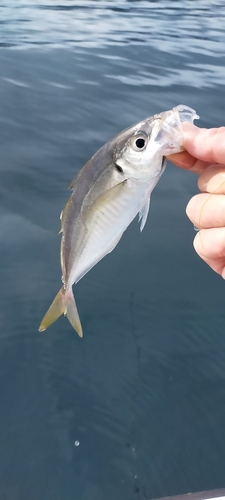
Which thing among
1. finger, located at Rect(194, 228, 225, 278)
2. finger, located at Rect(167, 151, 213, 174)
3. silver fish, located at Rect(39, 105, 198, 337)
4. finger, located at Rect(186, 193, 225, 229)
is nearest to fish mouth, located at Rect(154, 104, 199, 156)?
silver fish, located at Rect(39, 105, 198, 337)

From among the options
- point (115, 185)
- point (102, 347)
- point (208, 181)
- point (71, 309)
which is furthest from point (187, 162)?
point (102, 347)

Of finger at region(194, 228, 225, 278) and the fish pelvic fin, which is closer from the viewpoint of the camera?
finger at region(194, 228, 225, 278)

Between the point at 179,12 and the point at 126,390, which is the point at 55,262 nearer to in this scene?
the point at 126,390

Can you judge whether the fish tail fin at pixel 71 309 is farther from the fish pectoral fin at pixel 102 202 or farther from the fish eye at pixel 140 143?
the fish eye at pixel 140 143

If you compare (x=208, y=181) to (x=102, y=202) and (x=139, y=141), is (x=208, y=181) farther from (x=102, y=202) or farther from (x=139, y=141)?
(x=102, y=202)

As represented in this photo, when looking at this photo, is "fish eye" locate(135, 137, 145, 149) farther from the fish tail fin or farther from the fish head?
the fish tail fin

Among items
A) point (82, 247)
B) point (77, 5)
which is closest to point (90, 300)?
point (82, 247)
